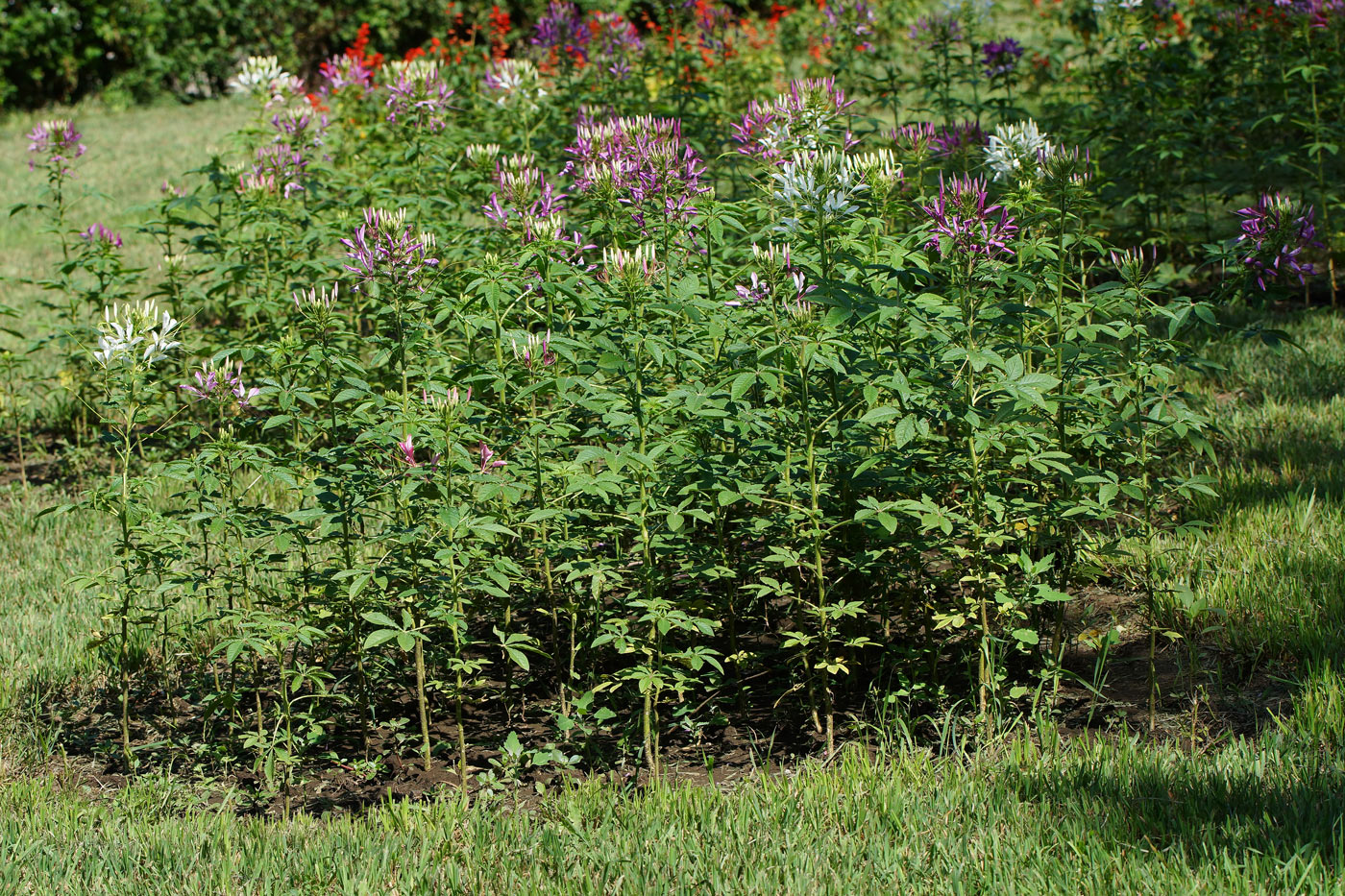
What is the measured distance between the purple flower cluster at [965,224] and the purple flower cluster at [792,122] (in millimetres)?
666

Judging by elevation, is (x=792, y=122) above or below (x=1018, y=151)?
above

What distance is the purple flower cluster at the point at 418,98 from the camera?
5.35 metres

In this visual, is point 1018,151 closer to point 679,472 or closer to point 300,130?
point 679,472

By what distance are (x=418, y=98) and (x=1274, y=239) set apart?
3715 mm

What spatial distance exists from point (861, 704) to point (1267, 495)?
1.94 metres

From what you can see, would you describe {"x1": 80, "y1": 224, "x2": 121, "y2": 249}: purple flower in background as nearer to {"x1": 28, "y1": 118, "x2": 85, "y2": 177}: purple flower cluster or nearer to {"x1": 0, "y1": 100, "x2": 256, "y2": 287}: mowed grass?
{"x1": 0, "y1": 100, "x2": 256, "y2": 287}: mowed grass

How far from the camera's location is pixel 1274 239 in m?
3.28

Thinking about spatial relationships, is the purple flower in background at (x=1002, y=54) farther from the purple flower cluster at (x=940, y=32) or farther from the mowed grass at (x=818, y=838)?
the mowed grass at (x=818, y=838)

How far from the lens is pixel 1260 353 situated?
5762 millimetres

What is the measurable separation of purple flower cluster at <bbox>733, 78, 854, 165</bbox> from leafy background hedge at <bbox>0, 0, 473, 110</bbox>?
50.5ft

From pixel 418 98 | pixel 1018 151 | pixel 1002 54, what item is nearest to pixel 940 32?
pixel 1002 54

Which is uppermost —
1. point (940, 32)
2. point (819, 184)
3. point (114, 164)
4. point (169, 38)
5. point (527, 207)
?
point (169, 38)

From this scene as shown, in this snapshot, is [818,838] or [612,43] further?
[612,43]

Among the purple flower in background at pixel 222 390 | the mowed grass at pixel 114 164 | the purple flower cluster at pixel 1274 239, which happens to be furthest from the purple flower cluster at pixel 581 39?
the purple flower cluster at pixel 1274 239
